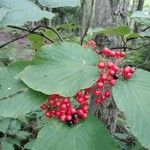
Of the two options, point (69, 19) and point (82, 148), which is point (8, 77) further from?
point (69, 19)

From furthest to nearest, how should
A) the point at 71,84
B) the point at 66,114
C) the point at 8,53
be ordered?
1. the point at 8,53
2. the point at 66,114
3. the point at 71,84

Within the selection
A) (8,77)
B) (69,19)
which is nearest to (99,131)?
(8,77)

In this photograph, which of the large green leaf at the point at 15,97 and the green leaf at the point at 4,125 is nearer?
the large green leaf at the point at 15,97

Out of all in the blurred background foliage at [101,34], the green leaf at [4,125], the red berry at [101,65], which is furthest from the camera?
the green leaf at [4,125]

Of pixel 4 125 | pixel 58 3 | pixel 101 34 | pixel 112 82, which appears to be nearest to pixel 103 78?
pixel 112 82

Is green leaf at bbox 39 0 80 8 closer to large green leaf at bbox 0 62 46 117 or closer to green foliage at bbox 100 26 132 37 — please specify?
green foliage at bbox 100 26 132 37

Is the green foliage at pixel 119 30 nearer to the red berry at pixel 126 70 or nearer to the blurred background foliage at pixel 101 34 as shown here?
the blurred background foliage at pixel 101 34

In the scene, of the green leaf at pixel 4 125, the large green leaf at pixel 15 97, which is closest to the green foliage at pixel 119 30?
the large green leaf at pixel 15 97
